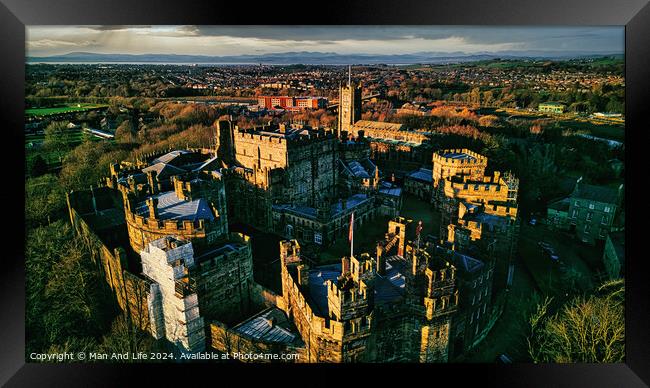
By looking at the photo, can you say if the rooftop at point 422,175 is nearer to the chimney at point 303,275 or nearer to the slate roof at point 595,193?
the slate roof at point 595,193

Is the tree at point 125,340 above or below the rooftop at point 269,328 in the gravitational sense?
below

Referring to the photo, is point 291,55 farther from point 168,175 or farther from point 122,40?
point 168,175

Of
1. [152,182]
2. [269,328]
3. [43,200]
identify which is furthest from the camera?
A: [152,182]

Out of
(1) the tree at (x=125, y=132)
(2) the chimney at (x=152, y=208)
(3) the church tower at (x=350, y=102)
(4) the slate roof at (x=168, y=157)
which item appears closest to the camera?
(2) the chimney at (x=152, y=208)

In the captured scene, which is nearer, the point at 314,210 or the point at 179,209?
the point at 179,209

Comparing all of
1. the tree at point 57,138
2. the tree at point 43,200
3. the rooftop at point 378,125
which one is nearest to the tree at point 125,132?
the tree at point 57,138

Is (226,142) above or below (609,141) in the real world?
above

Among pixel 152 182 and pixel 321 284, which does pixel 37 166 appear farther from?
pixel 321 284

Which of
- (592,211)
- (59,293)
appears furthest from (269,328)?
(592,211)

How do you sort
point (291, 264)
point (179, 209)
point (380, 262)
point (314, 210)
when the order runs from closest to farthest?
point (291, 264)
point (380, 262)
point (179, 209)
point (314, 210)
